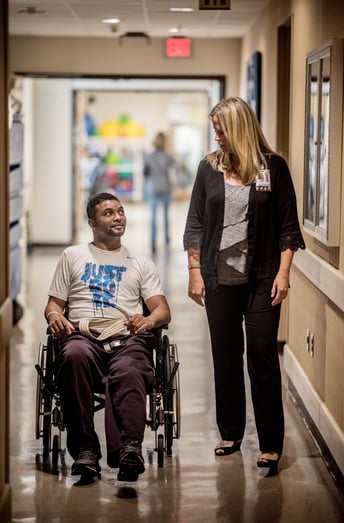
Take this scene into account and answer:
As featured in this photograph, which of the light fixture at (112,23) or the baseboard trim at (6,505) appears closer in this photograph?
the baseboard trim at (6,505)

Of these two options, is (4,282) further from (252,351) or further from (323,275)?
(323,275)

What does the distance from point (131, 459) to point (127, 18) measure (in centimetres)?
538

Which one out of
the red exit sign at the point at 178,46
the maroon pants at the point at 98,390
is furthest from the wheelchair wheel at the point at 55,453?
the red exit sign at the point at 178,46

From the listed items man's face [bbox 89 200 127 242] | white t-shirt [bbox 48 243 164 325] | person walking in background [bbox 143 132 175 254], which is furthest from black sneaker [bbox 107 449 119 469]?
person walking in background [bbox 143 132 175 254]

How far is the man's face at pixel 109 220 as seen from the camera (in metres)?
4.60

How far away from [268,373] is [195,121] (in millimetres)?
21442

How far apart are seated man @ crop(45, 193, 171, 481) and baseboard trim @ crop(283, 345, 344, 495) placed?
2.74 feet

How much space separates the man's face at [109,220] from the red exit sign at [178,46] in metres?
5.92

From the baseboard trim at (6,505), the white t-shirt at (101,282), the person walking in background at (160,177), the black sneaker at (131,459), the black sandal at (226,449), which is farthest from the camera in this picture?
the person walking in background at (160,177)

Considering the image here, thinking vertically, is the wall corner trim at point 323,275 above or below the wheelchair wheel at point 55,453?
above

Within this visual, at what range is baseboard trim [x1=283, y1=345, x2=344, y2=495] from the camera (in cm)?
432

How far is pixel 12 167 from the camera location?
7.71 m

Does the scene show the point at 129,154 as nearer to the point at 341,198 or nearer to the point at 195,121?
the point at 195,121

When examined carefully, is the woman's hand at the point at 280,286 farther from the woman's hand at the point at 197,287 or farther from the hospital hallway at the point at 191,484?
the hospital hallway at the point at 191,484
